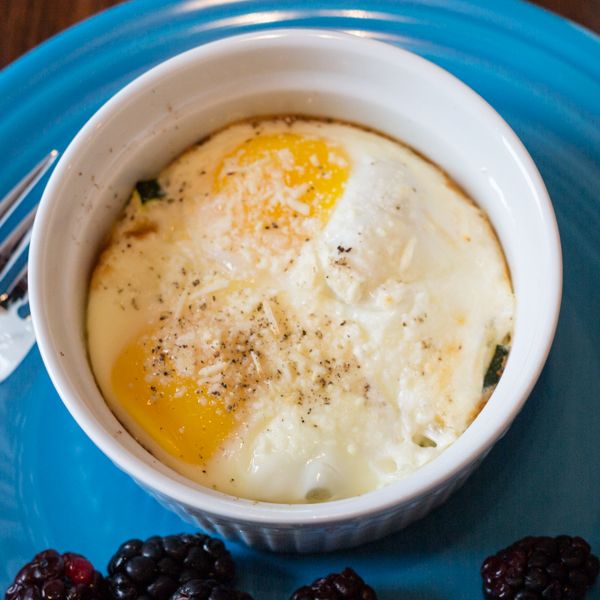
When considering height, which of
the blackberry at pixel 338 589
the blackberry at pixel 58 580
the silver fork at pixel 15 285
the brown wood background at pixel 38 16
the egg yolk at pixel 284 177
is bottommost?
the blackberry at pixel 338 589

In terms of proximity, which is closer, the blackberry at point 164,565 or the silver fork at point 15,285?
the blackberry at point 164,565

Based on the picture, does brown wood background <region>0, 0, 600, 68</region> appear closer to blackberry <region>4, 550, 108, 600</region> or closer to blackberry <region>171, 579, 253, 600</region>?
blackberry <region>4, 550, 108, 600</region>

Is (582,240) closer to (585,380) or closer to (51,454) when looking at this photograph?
(585,380)

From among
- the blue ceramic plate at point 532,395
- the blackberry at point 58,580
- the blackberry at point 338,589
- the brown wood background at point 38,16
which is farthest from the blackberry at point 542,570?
the brown wood background at point 38,16

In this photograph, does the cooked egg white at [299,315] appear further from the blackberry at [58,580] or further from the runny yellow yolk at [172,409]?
the blackberry at [58,580]

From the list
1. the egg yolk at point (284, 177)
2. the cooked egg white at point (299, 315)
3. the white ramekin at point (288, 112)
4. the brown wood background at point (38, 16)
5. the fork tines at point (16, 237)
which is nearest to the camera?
the white ramekin at point (288, 112)

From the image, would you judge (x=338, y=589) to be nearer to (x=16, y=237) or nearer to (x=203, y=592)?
(x=203, y=592)

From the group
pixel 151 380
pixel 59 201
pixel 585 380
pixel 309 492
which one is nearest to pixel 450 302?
pixel 585 380

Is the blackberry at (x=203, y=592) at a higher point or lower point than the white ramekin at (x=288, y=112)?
lower
